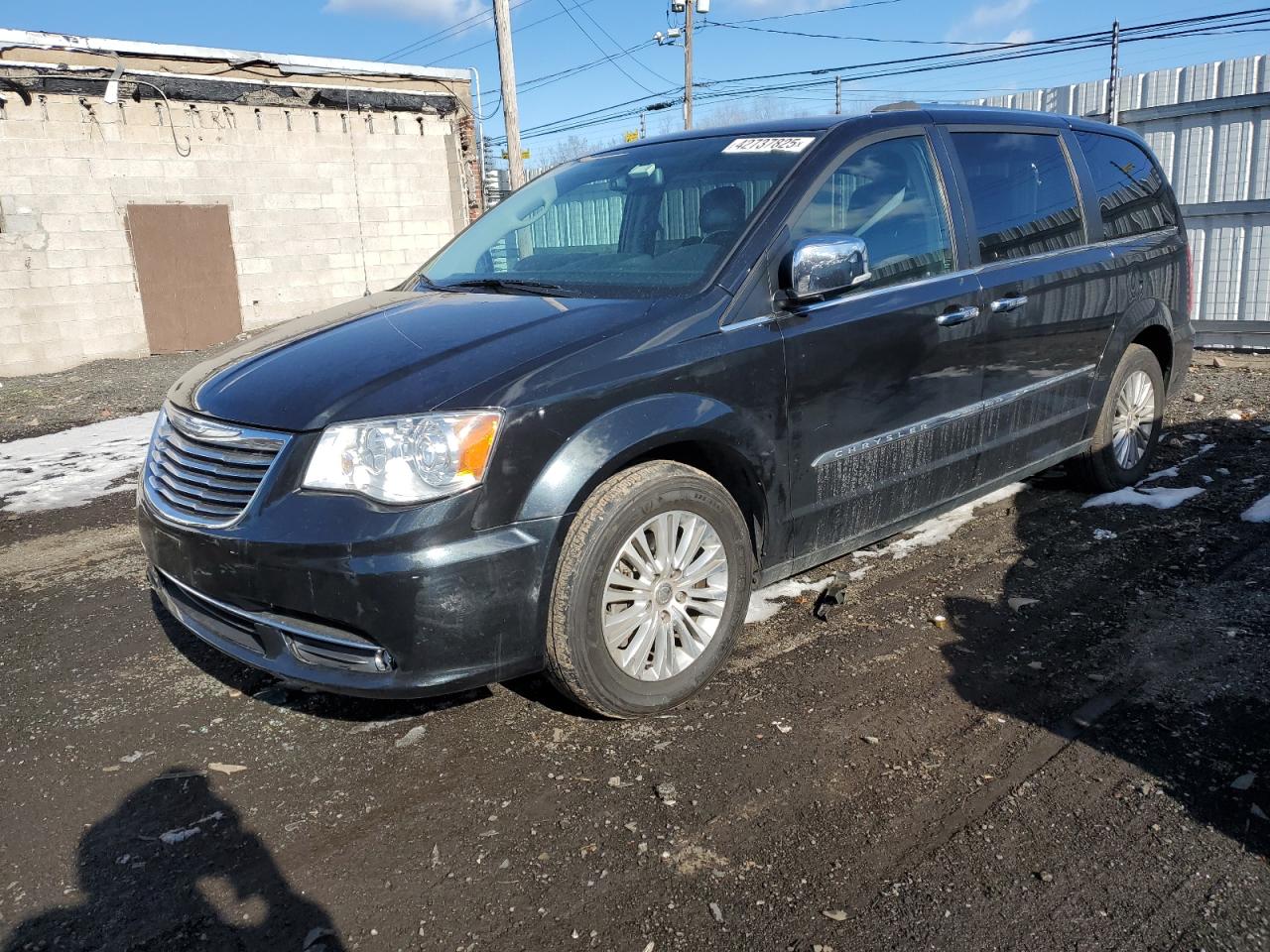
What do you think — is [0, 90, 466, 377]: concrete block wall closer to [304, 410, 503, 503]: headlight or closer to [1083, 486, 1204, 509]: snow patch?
[304, 410, 503, 503]: headlight

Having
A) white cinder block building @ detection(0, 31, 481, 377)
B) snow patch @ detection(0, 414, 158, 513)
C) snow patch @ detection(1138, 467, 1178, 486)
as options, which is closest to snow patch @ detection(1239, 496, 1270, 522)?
snow patch @ detection(1138, 467, 1178, 486)

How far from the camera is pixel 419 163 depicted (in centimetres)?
1616

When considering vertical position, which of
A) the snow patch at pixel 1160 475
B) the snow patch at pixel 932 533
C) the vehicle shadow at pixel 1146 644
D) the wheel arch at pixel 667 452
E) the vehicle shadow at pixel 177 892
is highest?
the wheel arch at pixel 667 452

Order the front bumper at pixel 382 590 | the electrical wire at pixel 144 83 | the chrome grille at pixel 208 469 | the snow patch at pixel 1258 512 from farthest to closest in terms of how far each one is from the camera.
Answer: the electrical wire at pixel 144 83 → the snow patch at pixel 1258 512 → the chrome grille at pixel 208 469 → the front bumper at pixel 382 590

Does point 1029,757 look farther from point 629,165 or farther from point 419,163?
point 419,163

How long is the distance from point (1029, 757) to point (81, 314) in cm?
1383

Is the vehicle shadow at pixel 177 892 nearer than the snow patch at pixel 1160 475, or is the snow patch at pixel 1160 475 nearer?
the vehicle shadow at pixel 177 892

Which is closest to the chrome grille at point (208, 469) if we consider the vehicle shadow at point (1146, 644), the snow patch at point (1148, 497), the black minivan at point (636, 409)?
the black minivan at point (636, 409)

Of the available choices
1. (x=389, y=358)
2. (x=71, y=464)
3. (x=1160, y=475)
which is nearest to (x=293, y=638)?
(x=389, y=358)

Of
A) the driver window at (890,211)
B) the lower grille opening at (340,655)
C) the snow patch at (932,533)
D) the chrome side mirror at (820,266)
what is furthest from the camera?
the snow patch at (932,533)

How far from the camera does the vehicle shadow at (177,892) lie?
89.7 inches

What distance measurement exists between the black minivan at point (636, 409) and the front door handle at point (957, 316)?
0.04 ft

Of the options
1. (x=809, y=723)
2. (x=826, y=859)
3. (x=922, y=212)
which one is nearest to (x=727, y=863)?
(x=826, y=859)

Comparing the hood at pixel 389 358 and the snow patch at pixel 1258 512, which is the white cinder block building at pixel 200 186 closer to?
the hood at pixel 389 358
